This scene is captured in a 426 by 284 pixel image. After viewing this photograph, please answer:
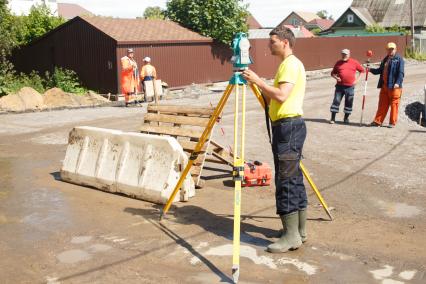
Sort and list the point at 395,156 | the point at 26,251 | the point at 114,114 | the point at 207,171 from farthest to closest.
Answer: the point at 114,114
the point at 395,156
the point at 207,171
the point at 26,251

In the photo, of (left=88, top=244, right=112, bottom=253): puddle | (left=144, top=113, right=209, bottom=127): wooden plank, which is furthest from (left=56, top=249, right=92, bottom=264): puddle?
(left=144, top=113, right=209, bottom=127): wooden plank

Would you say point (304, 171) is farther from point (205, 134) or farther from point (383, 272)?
point (383, 272)

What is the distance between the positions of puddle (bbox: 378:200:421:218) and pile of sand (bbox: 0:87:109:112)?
1345cm

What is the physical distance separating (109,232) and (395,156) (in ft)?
18.5

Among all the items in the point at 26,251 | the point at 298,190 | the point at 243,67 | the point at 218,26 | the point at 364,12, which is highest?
the point at 364,12

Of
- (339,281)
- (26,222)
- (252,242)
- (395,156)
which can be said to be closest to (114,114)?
(395,156)

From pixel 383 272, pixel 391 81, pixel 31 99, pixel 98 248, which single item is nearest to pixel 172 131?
pixel 98 248

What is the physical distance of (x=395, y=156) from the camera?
376 inches

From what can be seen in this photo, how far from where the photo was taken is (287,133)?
5.15m

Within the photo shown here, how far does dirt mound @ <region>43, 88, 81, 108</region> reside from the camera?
19422 mm

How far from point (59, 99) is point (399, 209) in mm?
15307

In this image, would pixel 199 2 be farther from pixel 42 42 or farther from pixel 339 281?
pixel 339 281

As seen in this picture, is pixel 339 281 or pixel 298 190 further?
pixel 298 190

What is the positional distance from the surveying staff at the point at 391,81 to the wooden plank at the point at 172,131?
19.0 ft
